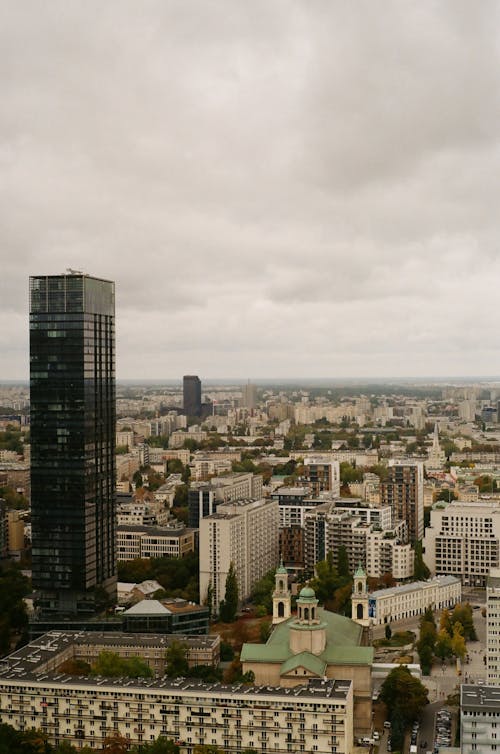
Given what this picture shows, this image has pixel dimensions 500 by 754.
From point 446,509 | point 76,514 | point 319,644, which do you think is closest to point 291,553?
point 446,509

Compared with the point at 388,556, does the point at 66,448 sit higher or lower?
higher

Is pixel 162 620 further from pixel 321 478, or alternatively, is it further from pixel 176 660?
pixel 321 478

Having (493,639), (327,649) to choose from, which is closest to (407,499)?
(493,639)

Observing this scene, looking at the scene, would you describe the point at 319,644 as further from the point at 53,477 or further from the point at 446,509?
the point at 446,509

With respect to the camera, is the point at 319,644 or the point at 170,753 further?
the point at 319,644

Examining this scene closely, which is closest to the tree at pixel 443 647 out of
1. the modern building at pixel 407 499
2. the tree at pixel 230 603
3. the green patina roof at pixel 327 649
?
the green patina roof at pixel 327 649

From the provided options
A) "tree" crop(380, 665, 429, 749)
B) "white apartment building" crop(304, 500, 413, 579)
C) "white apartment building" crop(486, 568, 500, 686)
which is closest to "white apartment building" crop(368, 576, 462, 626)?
"white apartment building" crop(304, 500, 413, 579)

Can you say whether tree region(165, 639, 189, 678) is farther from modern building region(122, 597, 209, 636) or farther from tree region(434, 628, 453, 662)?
tree region(434, 628, 453, 662)
